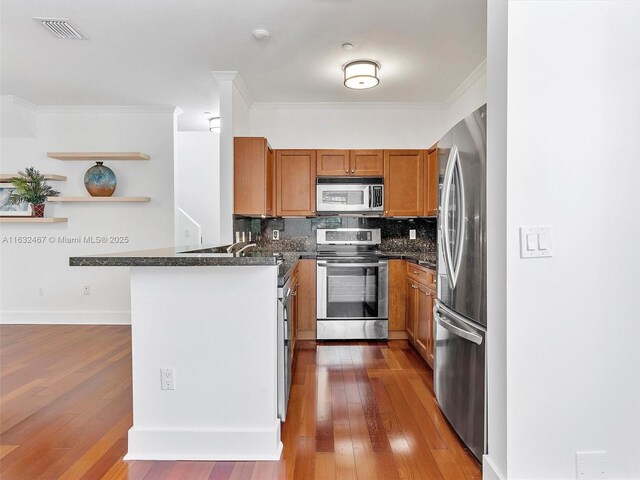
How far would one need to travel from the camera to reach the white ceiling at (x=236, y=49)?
267 cm

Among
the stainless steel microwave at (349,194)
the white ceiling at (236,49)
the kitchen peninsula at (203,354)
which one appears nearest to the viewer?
the kitchen peninsula at (203,354)

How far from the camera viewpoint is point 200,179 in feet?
23.1

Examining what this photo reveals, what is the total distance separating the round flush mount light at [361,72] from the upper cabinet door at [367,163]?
89 cm

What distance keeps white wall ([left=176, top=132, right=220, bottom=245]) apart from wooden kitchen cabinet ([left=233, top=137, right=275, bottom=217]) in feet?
11.0

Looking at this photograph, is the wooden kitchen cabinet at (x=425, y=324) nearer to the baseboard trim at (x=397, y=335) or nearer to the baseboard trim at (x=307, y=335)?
the baseboard trim at (x=397, y=335)

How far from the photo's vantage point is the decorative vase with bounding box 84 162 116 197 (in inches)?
181

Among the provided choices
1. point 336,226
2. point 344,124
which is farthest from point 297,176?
point 344,124

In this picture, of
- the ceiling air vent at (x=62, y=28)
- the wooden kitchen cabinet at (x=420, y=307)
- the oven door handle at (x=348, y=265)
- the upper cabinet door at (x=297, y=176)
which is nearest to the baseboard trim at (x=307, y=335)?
the oven door handle at (x=348, y=265)

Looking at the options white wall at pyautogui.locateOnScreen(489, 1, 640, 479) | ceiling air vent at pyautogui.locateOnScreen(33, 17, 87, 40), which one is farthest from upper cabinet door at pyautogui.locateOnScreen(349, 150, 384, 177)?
white wall at pyautogui.locateOnScreen(489, 1, 640, 479)

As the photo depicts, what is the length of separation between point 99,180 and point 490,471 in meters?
4.84

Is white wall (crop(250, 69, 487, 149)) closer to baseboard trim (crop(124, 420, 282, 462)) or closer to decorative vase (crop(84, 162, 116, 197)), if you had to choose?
decorative vase (crop(84, 162, 116, 197))

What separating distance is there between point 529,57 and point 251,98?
11.4ft

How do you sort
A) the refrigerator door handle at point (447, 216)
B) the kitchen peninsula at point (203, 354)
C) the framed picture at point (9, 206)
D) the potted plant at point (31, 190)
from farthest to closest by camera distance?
the framed picture at point (9, 206) < the potted plant at point (31, 190) < the refrigerator door handle at point (447, 216) < the kitchen peninsula at point (203, 354)

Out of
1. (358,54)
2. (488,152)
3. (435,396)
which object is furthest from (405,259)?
(488,152)
